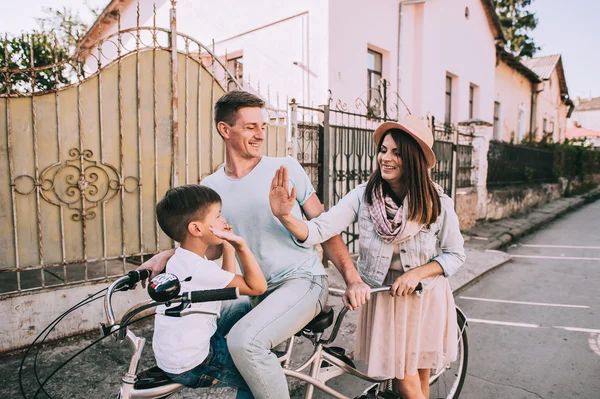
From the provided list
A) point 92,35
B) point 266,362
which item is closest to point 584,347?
point 266,362

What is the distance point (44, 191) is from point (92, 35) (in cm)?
1297

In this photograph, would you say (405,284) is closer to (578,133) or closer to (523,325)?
(523,325)

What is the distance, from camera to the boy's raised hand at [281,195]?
1926 mm

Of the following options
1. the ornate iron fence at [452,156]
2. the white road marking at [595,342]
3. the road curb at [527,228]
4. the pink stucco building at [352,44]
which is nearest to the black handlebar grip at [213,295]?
the white road marking at [595,342]

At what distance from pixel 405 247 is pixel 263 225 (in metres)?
0.75

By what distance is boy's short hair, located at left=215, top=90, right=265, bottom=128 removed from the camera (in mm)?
2240

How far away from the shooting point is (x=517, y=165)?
13789 millimetres

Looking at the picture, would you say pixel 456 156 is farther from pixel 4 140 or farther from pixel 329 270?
pixel 4 140

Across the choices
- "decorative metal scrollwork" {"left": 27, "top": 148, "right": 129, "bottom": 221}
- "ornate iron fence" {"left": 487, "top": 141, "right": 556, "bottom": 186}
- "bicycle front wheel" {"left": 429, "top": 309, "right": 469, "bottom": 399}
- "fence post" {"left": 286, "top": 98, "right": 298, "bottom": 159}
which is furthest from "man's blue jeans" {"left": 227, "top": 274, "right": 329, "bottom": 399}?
"ornate iron fence" {"left": 487, "top": 141, "right": 556, "bottom": 186}

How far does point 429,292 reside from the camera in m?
2.31

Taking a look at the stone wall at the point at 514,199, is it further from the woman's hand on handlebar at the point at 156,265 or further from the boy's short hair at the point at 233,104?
the woman's hand on handlebar at the point at 156,265

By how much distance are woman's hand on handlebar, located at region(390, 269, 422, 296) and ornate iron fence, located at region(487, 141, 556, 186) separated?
10.4 metres

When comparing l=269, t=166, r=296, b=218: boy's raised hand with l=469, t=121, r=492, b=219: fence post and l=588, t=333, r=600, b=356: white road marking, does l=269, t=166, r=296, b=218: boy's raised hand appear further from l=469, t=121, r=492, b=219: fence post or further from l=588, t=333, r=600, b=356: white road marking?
l=469, t=121, r=492, b=219: fence post

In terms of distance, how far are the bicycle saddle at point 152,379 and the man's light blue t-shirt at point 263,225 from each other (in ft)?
2.14
